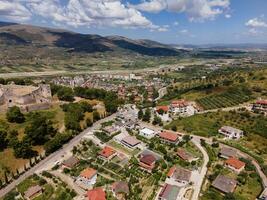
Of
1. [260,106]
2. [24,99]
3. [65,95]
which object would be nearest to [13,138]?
[24,99]

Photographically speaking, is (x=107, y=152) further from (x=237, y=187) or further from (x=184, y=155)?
(x=237, y=187)

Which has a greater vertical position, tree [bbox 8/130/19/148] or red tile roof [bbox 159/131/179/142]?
red tile roof [bbox 159/131/179/142]

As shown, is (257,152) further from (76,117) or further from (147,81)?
(147,81)

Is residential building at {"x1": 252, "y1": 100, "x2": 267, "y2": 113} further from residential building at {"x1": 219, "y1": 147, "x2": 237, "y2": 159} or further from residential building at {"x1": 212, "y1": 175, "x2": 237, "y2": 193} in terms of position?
residential building at {"x1": 212, "y1": 175, "x2": 237, "y2": 193}

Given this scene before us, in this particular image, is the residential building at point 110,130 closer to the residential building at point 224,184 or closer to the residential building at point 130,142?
the residential building at point 130,142

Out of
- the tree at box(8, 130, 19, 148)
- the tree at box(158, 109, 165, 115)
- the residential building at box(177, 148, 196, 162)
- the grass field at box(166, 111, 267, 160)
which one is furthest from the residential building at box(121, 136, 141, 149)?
the tree at box(8, 130, 19, 148)

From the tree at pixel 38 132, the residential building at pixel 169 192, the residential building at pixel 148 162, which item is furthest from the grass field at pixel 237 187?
the tree at pixel 38 132
